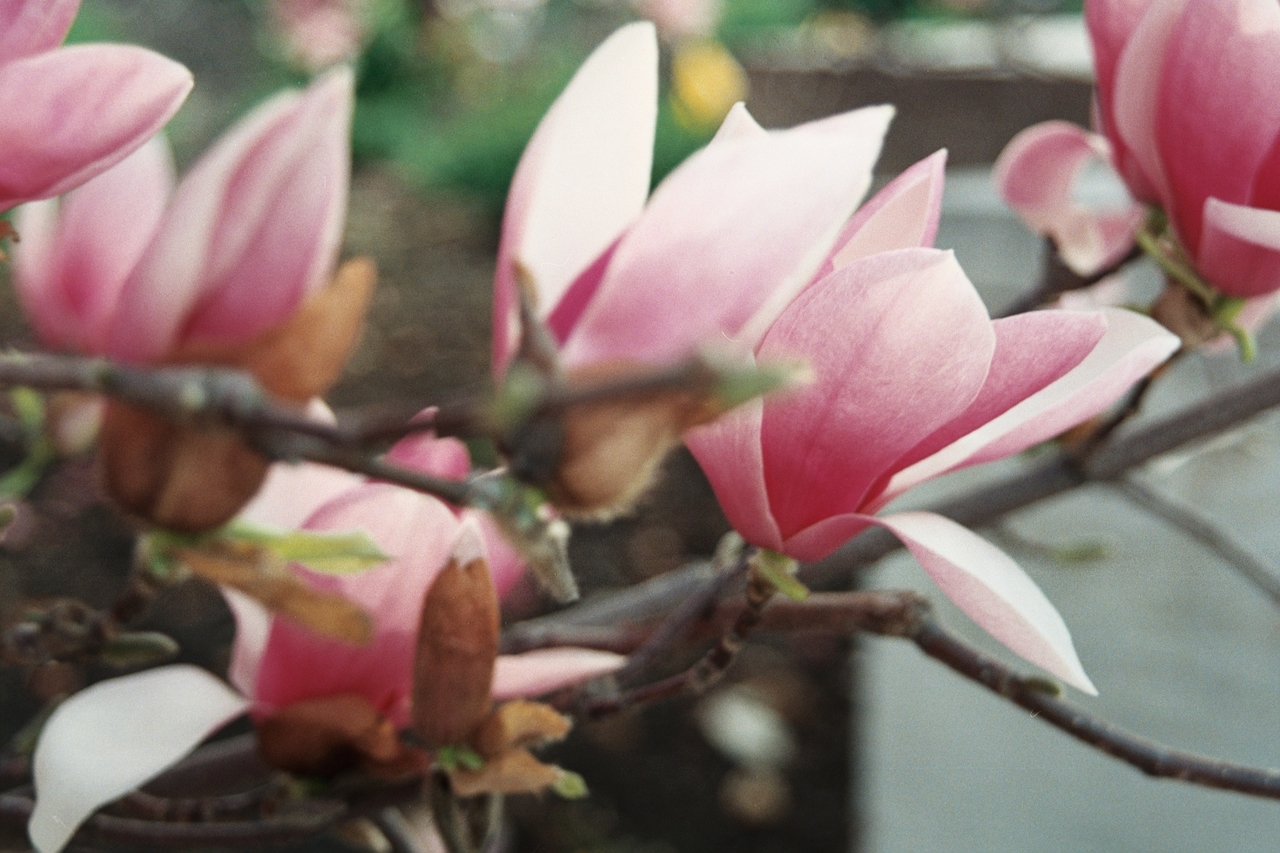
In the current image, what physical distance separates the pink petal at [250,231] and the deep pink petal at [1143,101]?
271 mm

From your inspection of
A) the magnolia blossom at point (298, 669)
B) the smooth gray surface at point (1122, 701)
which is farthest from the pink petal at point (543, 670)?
the smooth gray surface at point (1122, 701)

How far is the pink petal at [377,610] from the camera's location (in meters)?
0.32

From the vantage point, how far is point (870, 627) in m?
0.39

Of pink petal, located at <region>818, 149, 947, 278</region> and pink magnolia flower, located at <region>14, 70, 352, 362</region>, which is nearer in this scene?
pink magnolia flower, located at <region>14, 70, 352, 362</region>

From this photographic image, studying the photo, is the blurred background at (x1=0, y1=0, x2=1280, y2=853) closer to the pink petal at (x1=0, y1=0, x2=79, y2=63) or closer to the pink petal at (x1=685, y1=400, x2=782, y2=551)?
the pink petal at (x1=685, y1=400, x2=782, y2=551)

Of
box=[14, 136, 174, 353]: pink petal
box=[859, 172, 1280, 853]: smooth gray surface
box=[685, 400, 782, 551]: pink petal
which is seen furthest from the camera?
box=[859, 172, 1280, 853]: smooth gray surface

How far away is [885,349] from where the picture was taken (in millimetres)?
265

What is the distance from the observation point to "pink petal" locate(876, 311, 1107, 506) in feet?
0.88

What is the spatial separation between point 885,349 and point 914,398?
14 mm

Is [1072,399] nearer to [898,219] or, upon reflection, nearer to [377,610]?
[898,219]

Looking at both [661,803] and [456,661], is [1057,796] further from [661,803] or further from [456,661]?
[456,661]

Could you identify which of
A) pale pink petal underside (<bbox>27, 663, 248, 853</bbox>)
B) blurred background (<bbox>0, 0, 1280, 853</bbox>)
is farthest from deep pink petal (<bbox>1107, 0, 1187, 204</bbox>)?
pale pink petal underside (<bbox>27, 663, 248, 853</bbox>)

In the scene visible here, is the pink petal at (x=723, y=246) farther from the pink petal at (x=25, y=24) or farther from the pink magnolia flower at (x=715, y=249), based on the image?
the pink petal at (x=25, y=24)

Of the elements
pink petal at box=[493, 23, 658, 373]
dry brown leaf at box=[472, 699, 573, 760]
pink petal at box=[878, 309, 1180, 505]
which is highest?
pink petal at box=[493, 23, 658, 373]
